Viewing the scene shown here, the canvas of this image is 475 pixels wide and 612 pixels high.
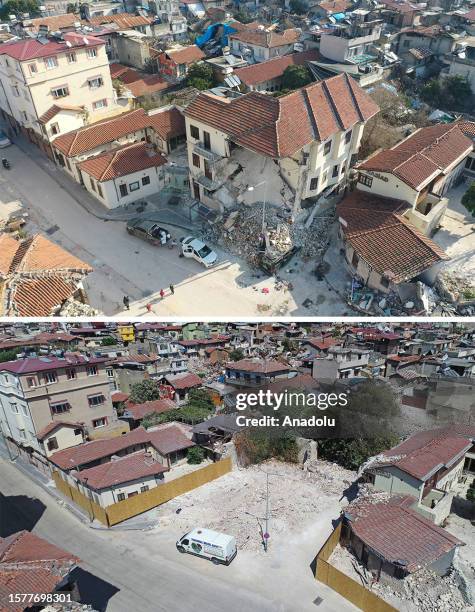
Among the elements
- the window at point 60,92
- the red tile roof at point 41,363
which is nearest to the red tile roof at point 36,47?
the window at point 60,92

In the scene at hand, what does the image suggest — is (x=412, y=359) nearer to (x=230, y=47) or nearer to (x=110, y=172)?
(x=110, y=172)

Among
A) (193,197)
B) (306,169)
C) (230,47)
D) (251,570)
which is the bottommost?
(251,570)

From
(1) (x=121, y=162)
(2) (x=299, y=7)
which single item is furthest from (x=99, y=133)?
(2) (x=299, y=7)

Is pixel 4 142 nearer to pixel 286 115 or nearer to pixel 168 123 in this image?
pixel 168 123

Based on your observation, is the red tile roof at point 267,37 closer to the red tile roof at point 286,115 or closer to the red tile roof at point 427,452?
the red tile roof at point 286,115

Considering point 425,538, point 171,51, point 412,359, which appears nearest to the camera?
point 425,538

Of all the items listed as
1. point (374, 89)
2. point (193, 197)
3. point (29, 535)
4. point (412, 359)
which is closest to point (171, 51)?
point (374, 89)

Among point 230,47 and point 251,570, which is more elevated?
point 230,47
